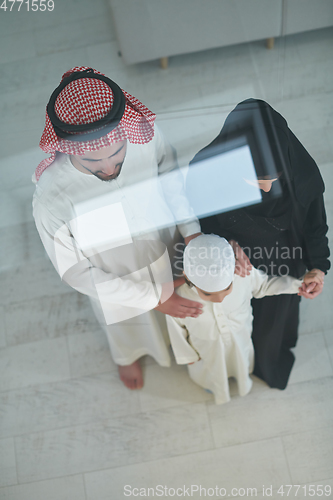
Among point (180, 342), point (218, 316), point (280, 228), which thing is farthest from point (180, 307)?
point (280, 228)

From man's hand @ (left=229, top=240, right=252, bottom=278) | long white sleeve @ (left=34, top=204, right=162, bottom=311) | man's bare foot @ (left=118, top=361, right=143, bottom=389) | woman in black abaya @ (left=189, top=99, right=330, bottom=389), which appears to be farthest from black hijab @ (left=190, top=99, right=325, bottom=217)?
man's bare foot @ (left=118, top=361, right=143, bottom=389)

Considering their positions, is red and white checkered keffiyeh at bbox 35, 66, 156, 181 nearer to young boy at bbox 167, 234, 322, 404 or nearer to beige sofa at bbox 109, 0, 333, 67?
young boy at bbox 167, 234, 322, 404

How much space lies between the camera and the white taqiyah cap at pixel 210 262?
84 cm

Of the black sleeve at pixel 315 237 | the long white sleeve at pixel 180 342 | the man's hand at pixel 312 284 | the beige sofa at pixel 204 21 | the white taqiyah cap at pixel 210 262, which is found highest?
the beige sofa at pixel 204 21

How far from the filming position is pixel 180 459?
136 cm

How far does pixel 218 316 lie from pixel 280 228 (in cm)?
30

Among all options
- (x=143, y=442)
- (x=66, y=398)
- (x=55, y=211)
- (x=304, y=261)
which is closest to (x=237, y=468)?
(x=143, y=442)

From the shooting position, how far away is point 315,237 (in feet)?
3.34

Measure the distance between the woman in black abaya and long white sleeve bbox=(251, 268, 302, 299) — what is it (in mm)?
34

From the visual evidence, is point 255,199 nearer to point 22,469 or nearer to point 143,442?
Answer: point 143,442

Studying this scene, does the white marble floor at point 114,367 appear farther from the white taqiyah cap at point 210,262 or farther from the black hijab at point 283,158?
the white taqiyah cap at point 210,262

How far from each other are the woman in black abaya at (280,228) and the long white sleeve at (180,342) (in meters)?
0.23

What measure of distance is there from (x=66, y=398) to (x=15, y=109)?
1.04 m

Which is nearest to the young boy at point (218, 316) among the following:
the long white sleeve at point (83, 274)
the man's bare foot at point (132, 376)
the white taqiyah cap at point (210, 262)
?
the white taqiyah cap at point (210, 262)
